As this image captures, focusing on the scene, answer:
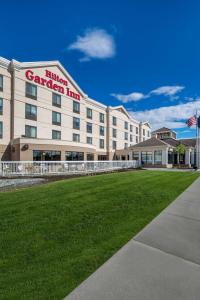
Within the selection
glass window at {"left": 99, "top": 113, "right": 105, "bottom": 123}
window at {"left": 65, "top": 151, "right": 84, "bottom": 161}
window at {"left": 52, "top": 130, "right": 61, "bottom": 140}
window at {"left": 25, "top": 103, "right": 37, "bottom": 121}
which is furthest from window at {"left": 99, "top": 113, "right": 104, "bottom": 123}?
window at {"left": 25, "top": 103, "right": 37, "bottom": 121}

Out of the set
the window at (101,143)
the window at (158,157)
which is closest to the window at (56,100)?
the window at (101,143)

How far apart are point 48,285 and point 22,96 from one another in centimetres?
3017

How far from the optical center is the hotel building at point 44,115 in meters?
27.6

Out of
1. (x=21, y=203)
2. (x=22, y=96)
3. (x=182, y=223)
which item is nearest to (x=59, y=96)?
(x=22, y=96)

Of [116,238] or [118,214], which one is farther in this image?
[118,214]

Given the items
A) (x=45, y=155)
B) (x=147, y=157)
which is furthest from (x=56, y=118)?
(x=147, y=157)

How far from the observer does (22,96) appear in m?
29.5

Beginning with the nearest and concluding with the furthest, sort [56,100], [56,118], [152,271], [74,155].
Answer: [152,271] → [74,155] → [56,100] → [56,118]

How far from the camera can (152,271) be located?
3.26 metres

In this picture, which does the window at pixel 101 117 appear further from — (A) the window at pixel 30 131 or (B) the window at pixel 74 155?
(A) the window at pixel 30 131

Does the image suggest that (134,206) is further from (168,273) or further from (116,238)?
(168,273)

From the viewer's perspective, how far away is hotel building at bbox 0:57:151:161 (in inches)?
1086

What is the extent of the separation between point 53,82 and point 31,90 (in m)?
4.79

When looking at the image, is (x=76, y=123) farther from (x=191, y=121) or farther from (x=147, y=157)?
(x=191, y=121)
